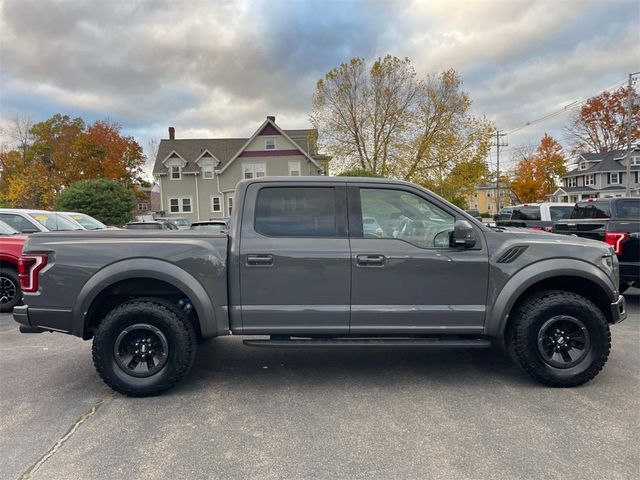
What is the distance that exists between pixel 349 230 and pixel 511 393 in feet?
6.70

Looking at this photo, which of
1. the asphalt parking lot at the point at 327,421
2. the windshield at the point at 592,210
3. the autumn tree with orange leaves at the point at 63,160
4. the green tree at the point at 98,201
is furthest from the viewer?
the autumn tree with orange leaves at the point at 63,160

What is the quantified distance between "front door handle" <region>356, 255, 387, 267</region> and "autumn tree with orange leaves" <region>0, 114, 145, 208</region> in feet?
115

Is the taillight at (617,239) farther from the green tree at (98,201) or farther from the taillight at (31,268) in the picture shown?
the green tree at (98,201)

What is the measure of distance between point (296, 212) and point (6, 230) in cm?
656

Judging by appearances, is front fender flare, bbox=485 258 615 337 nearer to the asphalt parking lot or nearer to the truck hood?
the truck hood

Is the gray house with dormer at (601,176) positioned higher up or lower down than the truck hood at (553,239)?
higher up

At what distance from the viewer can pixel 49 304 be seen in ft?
11.6

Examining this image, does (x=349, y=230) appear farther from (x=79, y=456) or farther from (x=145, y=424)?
(x=79, y=456)

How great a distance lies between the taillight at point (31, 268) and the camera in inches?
139

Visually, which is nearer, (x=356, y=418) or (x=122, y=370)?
(x=356, y=418)

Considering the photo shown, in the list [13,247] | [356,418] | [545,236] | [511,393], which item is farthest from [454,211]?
[13,247]

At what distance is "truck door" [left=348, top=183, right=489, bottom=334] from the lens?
358 cm

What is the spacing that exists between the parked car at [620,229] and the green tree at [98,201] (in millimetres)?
23528

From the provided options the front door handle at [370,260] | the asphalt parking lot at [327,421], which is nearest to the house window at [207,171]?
the asphalt parking lot at [327,421]
